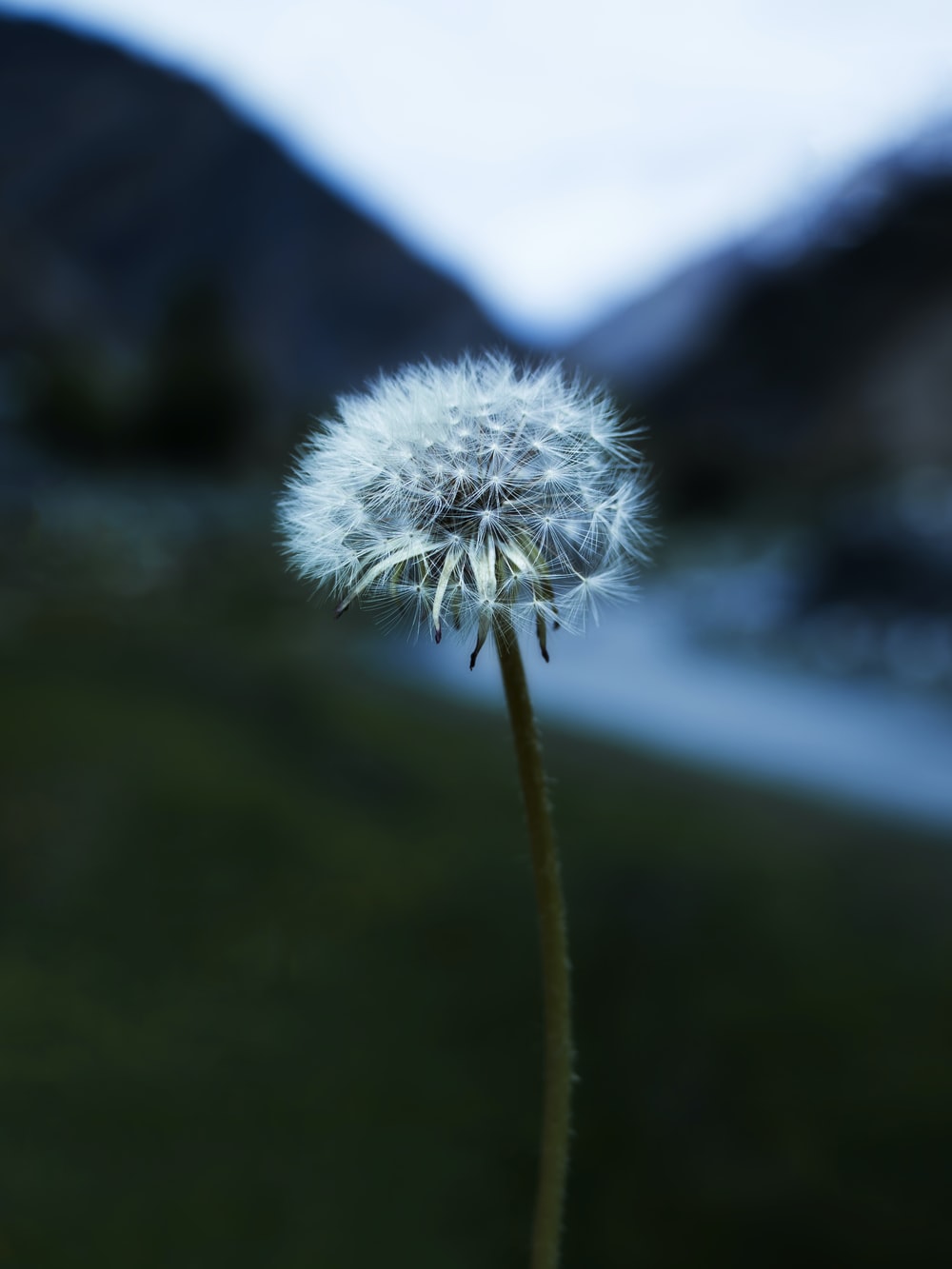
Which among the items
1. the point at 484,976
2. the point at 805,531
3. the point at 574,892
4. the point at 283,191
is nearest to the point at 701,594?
the point at 805,531

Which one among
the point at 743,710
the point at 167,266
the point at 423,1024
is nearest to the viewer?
the point at 423,1024

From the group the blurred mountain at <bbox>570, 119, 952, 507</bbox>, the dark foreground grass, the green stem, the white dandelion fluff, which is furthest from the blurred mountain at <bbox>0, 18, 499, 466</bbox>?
the green stem

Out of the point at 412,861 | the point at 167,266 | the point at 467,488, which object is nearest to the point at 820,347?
the point at 167,266

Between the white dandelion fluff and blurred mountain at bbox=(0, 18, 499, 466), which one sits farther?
blurred mountain at bbox=(0, 18, 499, 466)

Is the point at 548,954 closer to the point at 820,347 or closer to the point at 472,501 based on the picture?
the point at 472,501

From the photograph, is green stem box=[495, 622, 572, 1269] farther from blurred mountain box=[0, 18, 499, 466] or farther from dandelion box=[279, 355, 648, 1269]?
blurred mountain box=[0, 18, 499, 466]

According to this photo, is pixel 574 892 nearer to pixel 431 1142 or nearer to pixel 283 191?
pixel 431 1142
